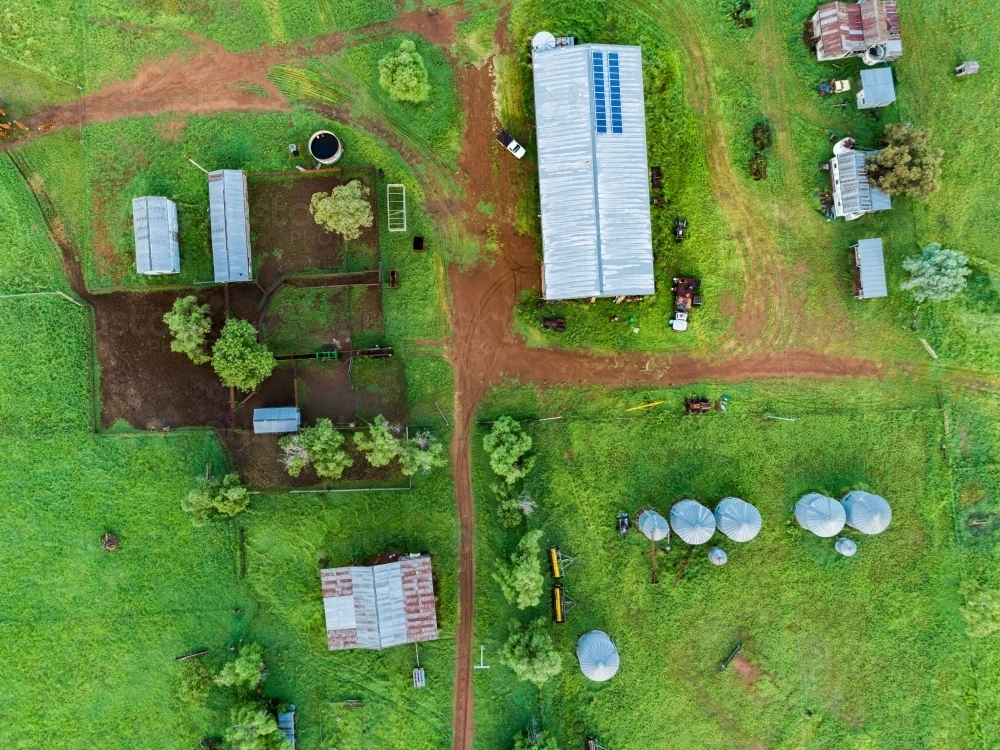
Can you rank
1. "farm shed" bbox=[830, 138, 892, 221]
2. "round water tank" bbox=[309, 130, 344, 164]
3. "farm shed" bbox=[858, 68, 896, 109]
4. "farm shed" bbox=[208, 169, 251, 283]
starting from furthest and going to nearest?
"round water tank" bbox=[309, 130, 344, 164], "farm shed" bbox=[858, 68, 896, 109], "farm shed" bbox=[208, 169, 251, 283], "farm shed" bbox=[830, 138, 892, 221]

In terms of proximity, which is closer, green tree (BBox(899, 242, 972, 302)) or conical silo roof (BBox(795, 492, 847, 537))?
green tree (BBox(899, 242, 972, 302))

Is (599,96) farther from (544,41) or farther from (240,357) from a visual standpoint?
(240,357)

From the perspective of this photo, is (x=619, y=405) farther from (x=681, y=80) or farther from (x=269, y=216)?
(x=269, y=216)

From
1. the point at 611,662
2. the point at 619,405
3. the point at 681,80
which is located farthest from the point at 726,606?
the point at 681,80

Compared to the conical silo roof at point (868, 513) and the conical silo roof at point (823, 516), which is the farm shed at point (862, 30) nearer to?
the conical silo roof at point (868, 513)

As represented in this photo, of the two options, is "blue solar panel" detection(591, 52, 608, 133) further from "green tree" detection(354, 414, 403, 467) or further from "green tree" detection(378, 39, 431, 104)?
"green tree" detection(354, 414, 403, 467)

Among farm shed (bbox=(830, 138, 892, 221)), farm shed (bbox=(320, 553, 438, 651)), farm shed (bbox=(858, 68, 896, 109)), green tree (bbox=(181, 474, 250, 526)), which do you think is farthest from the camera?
farm shed (bbox=(858, 68, 896, 109))

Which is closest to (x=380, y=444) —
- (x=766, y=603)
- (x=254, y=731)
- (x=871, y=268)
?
(x=254, y=731)

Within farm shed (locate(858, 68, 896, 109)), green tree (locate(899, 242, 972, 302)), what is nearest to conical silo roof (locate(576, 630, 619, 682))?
green tree (locate(899, 242, 972, 302))
